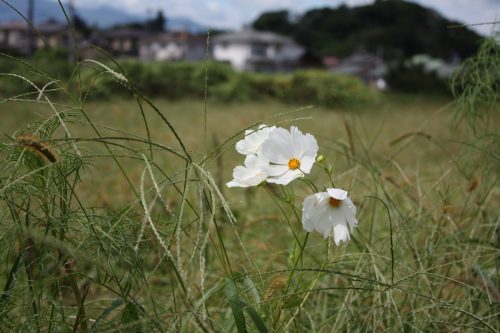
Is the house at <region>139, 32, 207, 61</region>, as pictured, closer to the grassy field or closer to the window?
the window

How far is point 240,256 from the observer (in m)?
1.49

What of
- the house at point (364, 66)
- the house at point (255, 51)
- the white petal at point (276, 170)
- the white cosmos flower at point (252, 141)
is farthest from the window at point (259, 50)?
the white petal at point (276, 170)

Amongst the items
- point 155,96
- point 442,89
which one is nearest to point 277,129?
point 155,96

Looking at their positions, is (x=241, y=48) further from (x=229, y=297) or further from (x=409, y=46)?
(x=229, y=297)

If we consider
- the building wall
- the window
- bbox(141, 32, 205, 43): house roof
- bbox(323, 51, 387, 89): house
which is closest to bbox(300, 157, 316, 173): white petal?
the building wall

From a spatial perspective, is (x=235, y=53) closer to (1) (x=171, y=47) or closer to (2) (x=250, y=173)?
(1) (x=171, y=47)

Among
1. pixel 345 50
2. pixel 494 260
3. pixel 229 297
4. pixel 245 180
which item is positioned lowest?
pixel 345 50

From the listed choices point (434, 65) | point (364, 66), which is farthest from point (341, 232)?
point (364, 66)

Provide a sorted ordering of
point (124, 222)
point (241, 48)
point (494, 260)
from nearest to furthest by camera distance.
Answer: point (124, 222) < point (494, 260) < point (241, 48)

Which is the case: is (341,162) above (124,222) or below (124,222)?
below

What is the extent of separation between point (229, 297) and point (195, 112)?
860 cm

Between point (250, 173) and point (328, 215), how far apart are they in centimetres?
12

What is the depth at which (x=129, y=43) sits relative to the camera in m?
48.1

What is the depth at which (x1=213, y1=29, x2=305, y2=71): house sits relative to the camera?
41.2 metres
